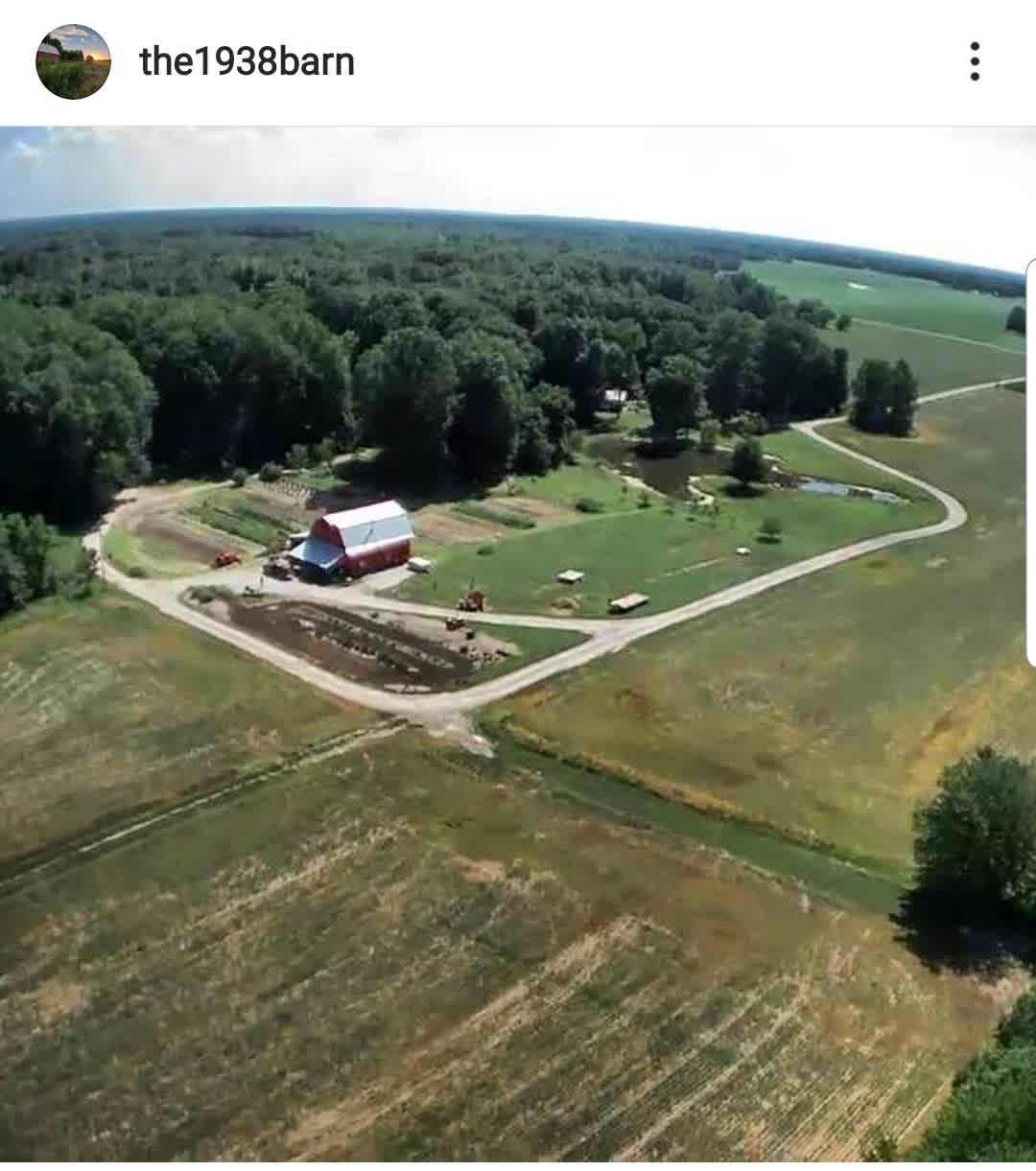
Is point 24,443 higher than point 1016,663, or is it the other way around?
point 24,443

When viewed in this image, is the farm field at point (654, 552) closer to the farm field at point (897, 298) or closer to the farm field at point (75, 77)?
the farm field at point (897, 298)

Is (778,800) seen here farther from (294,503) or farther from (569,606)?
(294,503)

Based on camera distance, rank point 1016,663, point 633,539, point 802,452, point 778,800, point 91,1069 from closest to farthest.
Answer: point 91,1069, point 778,800, point 1016,663, point 633,539, point 802,452

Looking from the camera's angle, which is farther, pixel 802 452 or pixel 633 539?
pixel 802 452

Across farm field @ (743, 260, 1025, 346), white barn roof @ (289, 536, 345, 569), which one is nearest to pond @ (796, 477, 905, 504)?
farm field @ (743, 260, 1025, 346)

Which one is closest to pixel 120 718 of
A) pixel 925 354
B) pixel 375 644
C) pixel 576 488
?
pixel 375 644

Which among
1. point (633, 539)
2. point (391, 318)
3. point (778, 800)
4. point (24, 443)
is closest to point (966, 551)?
point (633, 539)

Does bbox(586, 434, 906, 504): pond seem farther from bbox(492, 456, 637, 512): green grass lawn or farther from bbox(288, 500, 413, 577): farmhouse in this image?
bbox(288, 500, 413, 577): farmhouse

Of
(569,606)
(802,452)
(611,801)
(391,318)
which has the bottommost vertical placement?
(611,801)
